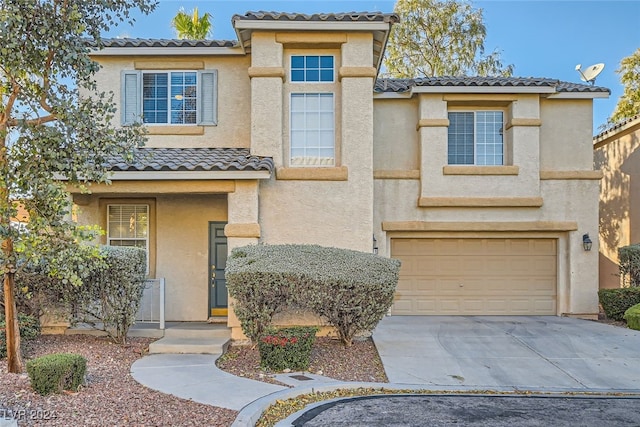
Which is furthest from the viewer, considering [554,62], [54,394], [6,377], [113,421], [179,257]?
[554,62]

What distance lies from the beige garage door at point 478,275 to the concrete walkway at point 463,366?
6.04 feet

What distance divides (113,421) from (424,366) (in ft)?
16.4

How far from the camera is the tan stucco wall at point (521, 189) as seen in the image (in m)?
13.4

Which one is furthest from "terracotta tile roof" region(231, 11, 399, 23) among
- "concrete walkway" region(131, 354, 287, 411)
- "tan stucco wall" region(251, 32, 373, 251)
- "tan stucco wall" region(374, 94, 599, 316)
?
"concrete walkway" region(131, 354, 287, 411)

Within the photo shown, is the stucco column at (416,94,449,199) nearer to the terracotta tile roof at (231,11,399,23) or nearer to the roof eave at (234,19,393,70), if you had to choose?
the roof eave at (234,19,393,70)

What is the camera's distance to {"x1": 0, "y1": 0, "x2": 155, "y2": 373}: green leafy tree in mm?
6625

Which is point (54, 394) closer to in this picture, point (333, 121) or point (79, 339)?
point (79, 339)

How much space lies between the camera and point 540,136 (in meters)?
13.7

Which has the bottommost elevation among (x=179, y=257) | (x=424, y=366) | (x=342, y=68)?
(x=424, y=366)

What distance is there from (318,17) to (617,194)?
11.1 metres

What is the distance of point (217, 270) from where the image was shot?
12.3 meters

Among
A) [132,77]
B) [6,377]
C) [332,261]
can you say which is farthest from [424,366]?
[132,77]

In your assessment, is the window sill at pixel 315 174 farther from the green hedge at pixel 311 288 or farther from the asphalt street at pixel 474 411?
the asphalt street at pixel 474 411

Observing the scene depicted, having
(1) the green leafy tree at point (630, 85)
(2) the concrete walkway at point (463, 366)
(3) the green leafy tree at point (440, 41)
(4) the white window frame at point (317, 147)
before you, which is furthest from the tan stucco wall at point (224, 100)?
(1) the green leafy tree at point (630, 85)
